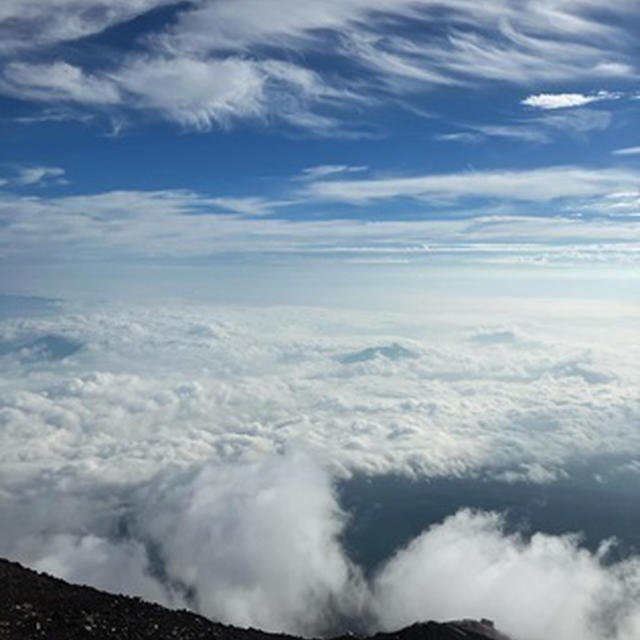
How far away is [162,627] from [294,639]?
715 inches

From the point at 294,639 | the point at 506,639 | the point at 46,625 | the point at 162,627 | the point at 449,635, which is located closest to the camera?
the point at 46,625

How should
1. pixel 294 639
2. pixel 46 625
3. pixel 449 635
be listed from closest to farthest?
pixel 46 625
pixel 294 639
pixel 449 635

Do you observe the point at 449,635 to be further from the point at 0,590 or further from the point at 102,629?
the point at 0,590

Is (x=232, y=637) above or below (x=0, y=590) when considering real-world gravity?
below

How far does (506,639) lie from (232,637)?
5707cm

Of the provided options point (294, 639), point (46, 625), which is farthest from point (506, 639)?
point (46, 625)

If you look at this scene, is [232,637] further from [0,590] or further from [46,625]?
[0,590]

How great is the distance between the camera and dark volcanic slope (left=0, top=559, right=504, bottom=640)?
185 ft

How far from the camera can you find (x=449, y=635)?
3103 inches

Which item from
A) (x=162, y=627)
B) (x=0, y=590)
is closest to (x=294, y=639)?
(x=162, y=627)

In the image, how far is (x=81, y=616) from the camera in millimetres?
59156

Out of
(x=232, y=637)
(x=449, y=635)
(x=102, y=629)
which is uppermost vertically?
(x=102, y=629)

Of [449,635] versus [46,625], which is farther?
[449,635]

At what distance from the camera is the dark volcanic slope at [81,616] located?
5631 cm
